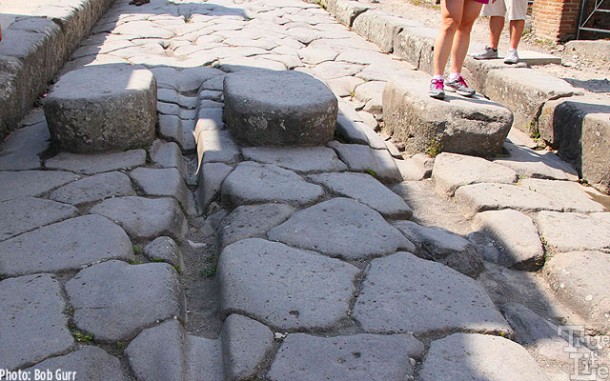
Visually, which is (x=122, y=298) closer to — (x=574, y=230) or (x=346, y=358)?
(x=346, y=358)

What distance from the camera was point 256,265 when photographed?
2078mm

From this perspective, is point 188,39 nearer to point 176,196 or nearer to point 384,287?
point 176,196

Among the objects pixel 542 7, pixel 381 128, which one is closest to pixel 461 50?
pixel 381 128

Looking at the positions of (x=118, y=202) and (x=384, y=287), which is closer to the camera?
(x=384, y=287)

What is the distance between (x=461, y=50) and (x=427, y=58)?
128 cm

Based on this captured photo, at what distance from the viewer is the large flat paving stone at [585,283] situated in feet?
6.79

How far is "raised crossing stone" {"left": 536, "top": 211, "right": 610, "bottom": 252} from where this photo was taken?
244 centimetres

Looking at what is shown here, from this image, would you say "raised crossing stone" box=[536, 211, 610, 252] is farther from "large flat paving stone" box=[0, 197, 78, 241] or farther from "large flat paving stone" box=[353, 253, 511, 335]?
"large flat paving stone" box=[0, 197, 78, 241]

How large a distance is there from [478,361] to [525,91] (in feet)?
7.98

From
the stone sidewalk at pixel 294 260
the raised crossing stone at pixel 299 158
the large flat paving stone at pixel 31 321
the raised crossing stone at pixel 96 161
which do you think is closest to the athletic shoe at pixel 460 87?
the stone sidewalk at pixel 294 260

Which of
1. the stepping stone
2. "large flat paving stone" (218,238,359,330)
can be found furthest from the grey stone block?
the stepping stone

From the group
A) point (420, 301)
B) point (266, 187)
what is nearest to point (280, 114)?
point (266, 187)

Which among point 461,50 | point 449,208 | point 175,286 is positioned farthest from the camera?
point 461,50

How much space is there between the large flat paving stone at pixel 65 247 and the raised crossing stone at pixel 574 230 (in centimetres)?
172
